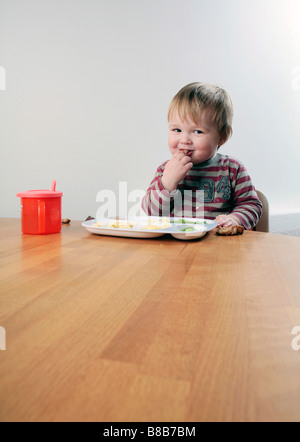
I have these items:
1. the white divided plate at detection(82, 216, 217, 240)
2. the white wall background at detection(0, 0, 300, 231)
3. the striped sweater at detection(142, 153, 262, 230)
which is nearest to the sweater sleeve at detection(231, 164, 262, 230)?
the striped sweater at detection(142, 153, 262, 230)

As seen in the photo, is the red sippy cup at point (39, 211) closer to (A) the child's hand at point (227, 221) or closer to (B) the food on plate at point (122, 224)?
(B) the food on plate at point (122, 224)

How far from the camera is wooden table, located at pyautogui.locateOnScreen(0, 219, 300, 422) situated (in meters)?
0.26

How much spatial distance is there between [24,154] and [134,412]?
2.48 metres

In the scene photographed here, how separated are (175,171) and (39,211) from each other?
0.57 m

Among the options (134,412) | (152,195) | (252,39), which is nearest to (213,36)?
(252,39)

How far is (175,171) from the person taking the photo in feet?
4.33

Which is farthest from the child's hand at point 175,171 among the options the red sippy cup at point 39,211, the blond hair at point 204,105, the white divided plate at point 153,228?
the red sippy cup at point 39,211

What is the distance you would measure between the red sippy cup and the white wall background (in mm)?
1373

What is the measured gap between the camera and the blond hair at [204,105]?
4.54 ft

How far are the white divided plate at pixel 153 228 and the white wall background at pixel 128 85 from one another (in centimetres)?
131

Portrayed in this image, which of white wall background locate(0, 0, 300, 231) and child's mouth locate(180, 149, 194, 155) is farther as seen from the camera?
white wall background locate(0, 0, 300, 231)

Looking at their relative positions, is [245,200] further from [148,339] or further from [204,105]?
[148,339]

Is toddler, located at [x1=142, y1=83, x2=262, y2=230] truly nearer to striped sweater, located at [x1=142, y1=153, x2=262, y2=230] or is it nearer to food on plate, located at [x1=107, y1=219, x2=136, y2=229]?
striped sweater, located at [x1=142, y1=153, x2=262, y2=230]
